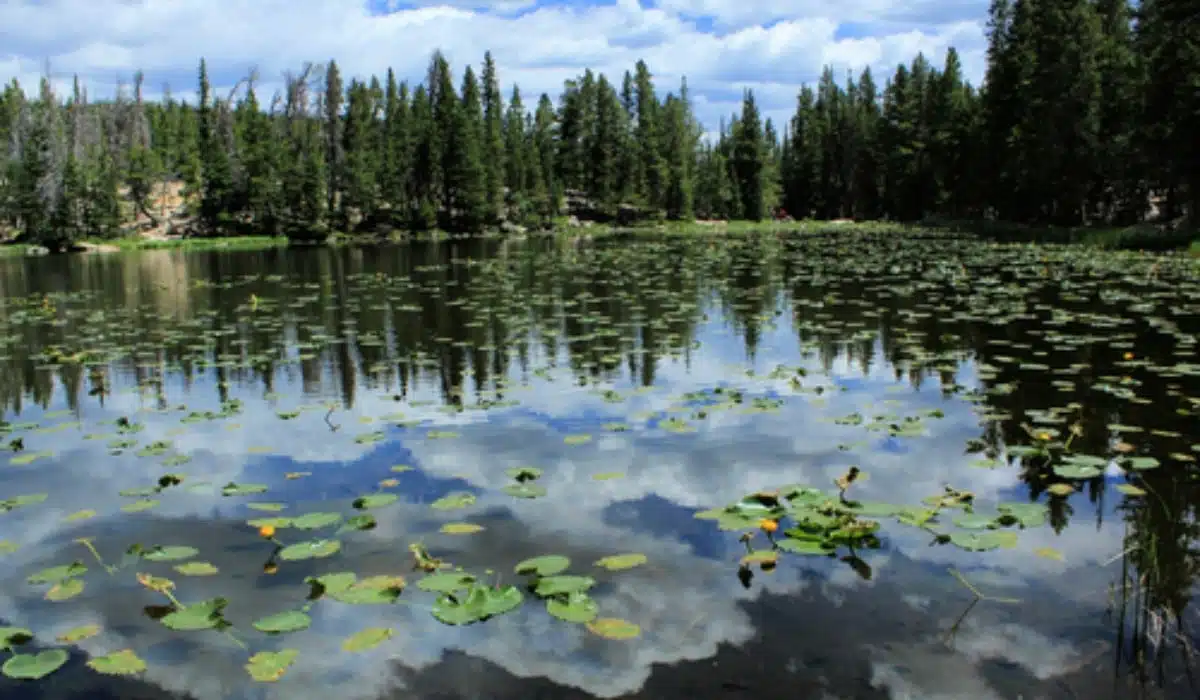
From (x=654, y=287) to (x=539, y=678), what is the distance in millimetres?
19412

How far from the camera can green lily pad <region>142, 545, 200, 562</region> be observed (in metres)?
5.34

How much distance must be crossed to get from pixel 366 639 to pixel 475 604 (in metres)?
0.58

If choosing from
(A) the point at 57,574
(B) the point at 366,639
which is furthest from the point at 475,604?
(A) the point at 57,574

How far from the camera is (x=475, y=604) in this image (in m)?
4.56

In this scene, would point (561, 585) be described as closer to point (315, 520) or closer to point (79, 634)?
point (315, 520)

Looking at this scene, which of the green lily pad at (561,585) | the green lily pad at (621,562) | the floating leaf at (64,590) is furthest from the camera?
the green lily pad at (621,562)

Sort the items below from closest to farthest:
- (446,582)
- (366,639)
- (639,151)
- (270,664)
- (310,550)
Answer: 1. (270,664)
2. (366,639)
3. (446,582)
4. (310,550)
5. (639,151)

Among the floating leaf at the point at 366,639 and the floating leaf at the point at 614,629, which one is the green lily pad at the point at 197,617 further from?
the floating leaf at the point at 614,629

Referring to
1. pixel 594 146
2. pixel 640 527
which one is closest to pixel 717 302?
pixel 640 527

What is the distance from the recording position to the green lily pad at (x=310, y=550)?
17.2ft

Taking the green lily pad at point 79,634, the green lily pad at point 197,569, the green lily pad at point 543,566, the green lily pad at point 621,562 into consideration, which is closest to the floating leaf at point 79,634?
the green lily pad at point 79,634

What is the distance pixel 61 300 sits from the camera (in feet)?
78.4

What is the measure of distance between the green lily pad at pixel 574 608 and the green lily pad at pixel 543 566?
29 cm

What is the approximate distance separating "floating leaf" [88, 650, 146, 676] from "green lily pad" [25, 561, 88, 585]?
124 centimetres
